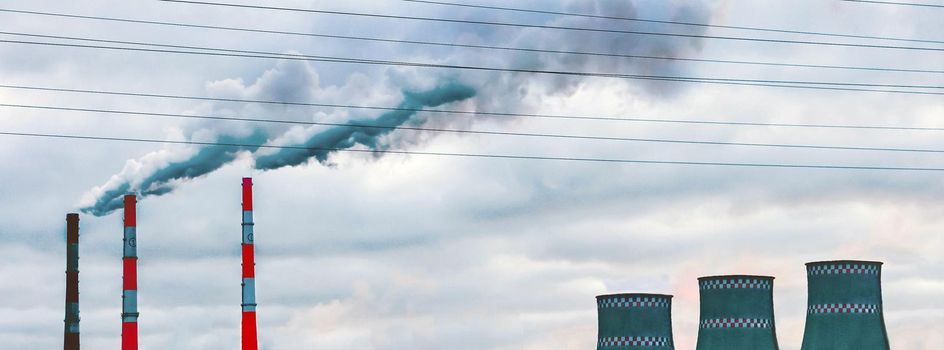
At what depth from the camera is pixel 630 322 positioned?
4744cm

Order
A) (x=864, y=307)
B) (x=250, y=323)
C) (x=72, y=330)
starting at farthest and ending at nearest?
1. (x=72, y=330)
2. (x=250, y=323)
3. (x=864, y=307)

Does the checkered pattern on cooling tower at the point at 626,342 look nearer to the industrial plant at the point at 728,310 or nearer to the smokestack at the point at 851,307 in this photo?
the industrial plant at the point at 728,310

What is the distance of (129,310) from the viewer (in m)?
48.8

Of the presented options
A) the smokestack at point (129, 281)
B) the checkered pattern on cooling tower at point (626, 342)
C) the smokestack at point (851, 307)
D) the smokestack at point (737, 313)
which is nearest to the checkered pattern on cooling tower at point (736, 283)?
the smokestack at point (737, 313)

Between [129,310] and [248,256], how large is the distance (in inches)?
184

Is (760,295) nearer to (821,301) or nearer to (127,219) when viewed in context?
(821,301)

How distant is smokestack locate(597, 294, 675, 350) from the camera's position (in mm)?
47406

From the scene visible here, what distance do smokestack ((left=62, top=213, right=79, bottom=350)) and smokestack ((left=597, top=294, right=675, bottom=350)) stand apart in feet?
64.8

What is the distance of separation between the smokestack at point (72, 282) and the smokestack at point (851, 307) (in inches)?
1063

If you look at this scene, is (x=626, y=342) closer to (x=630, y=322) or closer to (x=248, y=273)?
(x=630, y=322)

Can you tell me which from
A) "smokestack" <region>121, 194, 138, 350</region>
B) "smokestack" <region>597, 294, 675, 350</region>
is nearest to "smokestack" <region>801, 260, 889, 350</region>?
"smokestack" <region>597, 294, 675, 350</region>

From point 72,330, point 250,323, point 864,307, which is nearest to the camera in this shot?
point 864,307

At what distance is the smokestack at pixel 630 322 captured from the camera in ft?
156

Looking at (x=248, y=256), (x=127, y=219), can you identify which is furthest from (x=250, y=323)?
(x=127, y=219)
